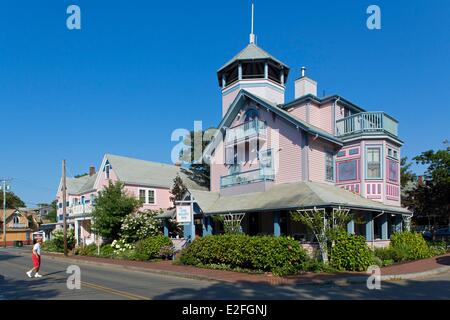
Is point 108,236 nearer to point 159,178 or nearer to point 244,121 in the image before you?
point 159,178

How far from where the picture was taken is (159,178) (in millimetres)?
43688

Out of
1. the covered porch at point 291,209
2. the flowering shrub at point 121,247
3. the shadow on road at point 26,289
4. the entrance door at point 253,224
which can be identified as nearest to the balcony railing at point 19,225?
the flowering shrub at point 121,247

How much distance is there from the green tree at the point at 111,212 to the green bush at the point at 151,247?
23.4 feet

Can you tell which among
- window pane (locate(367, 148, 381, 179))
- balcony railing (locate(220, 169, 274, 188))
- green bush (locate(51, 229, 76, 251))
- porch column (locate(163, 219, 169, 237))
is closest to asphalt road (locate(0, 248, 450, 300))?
window pane (locate(367, 148, 381, 179))

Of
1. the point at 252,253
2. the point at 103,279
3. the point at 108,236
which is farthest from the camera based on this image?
the point at 108,236

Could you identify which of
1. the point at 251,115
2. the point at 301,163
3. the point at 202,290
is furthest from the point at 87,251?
the point at 202,290

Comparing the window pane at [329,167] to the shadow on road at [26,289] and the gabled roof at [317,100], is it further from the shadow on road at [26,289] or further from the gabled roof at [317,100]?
the shadow on road at [26,289]

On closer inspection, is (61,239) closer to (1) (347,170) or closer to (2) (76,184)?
(2) (76,184)

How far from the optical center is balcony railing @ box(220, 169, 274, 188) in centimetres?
2561

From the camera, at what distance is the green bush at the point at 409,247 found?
22056 mm

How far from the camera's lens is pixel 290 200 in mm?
21266

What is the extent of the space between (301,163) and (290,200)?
372 cm
